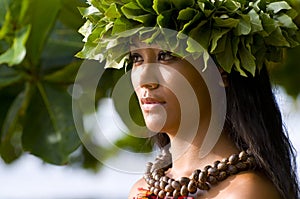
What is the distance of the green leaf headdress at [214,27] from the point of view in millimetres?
1542

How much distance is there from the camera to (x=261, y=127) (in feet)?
5.27

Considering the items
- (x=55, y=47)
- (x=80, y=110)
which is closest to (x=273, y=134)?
(x=80, y=110)

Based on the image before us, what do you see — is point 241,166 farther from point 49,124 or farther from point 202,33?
point 49,124

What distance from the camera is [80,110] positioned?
2.18m

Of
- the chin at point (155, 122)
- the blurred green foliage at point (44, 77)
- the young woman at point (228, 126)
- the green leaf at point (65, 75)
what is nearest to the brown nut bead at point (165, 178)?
the young woman at point (228, 126)

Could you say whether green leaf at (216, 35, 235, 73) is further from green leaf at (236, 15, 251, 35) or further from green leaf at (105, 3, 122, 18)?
green leaf at (105, 3, 122, 18)

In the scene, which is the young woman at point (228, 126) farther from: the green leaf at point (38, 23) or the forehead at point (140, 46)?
the green leaf at point (38, 23)

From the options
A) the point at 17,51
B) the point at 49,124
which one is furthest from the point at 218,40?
the point at 49,124

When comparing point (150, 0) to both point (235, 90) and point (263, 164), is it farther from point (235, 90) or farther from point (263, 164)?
point (263, 164)

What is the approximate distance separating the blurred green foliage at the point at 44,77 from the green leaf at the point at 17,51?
17 mm

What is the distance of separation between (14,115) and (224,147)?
2.64 feet

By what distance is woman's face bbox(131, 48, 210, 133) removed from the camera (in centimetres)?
158

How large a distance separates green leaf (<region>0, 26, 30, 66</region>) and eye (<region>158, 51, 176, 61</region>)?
593mm

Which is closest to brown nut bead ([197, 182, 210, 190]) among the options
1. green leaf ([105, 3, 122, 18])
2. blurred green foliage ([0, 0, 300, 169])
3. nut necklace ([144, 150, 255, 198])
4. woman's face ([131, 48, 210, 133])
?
nut necklace ([144, 150, 255, 198])
